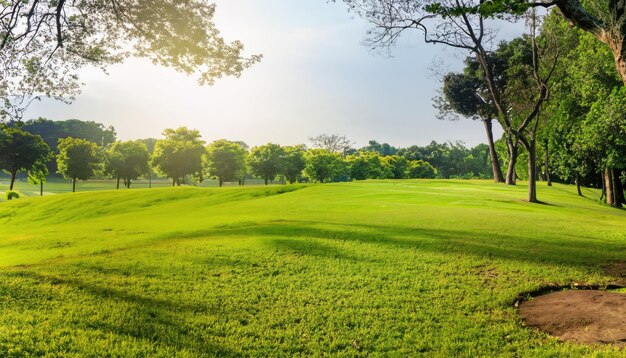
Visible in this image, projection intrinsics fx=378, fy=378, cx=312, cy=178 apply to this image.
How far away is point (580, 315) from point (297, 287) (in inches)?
233

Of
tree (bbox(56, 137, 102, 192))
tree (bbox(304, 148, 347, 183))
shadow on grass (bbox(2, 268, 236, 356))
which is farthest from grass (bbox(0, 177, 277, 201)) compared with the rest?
shadow on grass (bbox(2, 268, 236, 356))

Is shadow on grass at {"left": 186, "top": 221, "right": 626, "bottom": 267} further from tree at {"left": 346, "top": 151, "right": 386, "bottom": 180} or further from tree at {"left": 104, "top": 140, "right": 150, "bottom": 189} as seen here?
tree at {"left": 346, "top": 151, "right": 386, "bottom": 180}

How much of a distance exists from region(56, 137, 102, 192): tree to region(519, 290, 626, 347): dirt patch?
259 feet

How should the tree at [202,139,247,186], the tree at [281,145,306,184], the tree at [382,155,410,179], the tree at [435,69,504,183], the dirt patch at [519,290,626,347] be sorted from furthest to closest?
1. the tree at [382,155,410,179]
2. the tree at [281,145,306,184]
3. the tree at [202,139,247,186]
4. the tree at [435,69,504,183]
5. the dirt patch at [519,290,626,347]

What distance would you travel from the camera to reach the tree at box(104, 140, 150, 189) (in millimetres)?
84125

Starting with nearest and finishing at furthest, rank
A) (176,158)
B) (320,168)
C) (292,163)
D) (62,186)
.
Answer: (176,158) → (292,163) → (320,168) → (62,186)

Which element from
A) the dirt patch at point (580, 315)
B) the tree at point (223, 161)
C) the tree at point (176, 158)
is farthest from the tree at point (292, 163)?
the dirt patch at point (580, 315)

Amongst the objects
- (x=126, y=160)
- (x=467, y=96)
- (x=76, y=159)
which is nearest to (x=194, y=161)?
(x=126, y=160)

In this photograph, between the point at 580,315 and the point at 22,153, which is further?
the point at 22,153

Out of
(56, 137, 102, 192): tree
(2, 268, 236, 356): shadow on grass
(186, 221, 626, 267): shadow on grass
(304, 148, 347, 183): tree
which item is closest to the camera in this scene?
(2, 268, 236, 356): shadow on grass

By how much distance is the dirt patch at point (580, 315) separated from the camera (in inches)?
258

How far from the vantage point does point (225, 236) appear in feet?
53.2

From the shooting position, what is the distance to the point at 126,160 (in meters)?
85.4

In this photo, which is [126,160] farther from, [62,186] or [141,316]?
[141,316]
